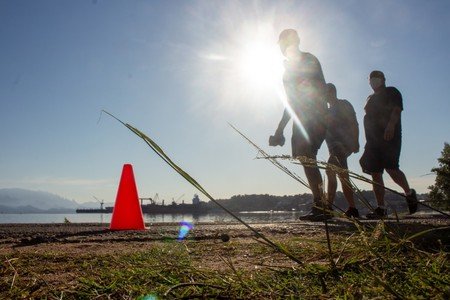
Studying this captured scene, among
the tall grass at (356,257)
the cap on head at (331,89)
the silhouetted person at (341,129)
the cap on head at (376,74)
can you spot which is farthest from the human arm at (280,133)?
the tall grass at (356,257)

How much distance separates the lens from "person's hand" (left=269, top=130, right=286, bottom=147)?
19.7 ft

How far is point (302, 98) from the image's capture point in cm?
620

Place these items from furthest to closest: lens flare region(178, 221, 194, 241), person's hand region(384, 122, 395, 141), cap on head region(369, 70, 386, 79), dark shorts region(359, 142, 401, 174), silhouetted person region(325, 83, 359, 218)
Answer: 1. cap on head region(369, 70, 386, 79)
2. dark shorts region(359, 142, 401, 174)
3. silhouetted person region(325, 83, 359, 218)
4. person's hand region(384, 122, 395, 141)
5. lens flare region(178, 221, 194, 241)

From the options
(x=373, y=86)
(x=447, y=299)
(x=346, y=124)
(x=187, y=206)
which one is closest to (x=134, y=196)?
(x=346, y=124)

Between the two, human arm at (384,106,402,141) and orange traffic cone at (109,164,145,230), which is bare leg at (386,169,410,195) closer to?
human arm at (384,106,402,141)

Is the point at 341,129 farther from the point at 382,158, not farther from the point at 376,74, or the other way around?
the point at 376,74

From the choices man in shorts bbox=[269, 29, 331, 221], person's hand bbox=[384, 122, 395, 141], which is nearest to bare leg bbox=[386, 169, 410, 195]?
person's hand bbox=[384, 122, 395, 141]

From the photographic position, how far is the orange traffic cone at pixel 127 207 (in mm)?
5652

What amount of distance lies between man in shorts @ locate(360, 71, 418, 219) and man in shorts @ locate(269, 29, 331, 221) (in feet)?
4.24

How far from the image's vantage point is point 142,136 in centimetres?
100

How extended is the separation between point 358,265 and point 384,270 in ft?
0.28

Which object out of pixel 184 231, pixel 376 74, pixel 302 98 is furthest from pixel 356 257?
pixel 376 74

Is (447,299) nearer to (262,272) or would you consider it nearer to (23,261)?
(262,272)

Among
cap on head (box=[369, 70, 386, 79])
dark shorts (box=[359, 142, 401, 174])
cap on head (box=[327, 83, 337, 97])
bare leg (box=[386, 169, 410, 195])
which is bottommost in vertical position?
bare leg (box=[386, 169, 410, 195])
